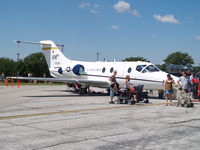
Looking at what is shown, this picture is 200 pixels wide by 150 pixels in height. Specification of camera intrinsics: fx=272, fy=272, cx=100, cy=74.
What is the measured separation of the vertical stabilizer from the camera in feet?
86.1

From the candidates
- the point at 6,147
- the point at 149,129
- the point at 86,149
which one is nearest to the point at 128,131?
the point at 149,129

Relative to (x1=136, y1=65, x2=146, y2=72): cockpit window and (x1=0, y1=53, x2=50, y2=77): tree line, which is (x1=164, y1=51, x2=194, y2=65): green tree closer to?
(x1=0, y1=53, x2=50, y2=77): tree line

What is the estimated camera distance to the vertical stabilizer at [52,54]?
26250mm

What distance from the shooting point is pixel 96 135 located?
669 centimetres

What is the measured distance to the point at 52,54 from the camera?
26812 millimetres

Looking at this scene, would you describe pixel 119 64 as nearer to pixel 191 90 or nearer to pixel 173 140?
pixel 191 90

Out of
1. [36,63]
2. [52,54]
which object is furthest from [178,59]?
[52,54]

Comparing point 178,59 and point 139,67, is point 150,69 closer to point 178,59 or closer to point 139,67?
point 139,67

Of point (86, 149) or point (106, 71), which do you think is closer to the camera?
point (86, 149)

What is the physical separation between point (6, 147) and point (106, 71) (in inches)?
625

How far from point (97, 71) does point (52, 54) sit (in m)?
6.87

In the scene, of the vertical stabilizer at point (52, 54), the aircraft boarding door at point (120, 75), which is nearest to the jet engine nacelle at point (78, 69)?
the vertical stabilizer at point (52, 54)

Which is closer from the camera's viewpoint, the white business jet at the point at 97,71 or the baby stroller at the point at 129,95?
the baby stroller at the point at 129,95

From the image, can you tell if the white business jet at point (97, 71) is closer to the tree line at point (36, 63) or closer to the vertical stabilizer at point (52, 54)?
the vertical stabilizer at point (52, 54)
